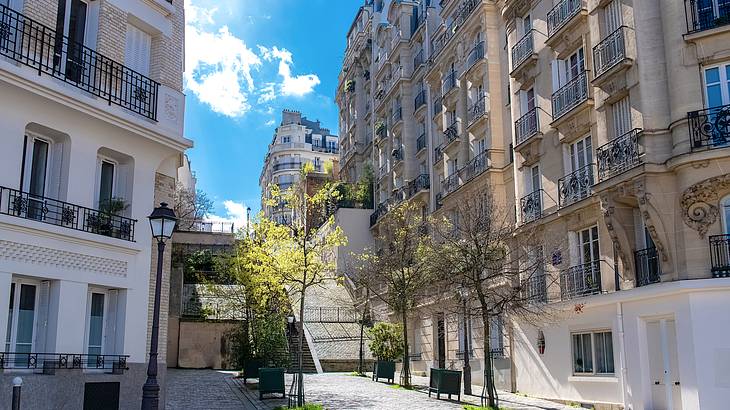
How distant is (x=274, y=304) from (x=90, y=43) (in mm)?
12671

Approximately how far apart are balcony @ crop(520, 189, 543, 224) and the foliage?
8.91 metres

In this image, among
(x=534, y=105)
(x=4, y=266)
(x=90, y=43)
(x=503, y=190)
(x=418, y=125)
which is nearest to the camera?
(x=4, y=266)

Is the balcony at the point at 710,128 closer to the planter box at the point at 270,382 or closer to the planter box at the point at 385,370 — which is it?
the planter box at the point at 270,382

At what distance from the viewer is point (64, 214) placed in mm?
13227

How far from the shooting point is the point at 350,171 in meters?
54.0

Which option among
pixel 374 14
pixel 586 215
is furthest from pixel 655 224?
pixel 374 14

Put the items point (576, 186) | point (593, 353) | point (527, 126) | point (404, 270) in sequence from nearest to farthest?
point (593, 353), point (576, 186), point (527, 126), point (404, 270)

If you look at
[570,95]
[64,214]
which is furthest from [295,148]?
[64,214]

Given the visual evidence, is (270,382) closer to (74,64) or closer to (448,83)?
(74,64)

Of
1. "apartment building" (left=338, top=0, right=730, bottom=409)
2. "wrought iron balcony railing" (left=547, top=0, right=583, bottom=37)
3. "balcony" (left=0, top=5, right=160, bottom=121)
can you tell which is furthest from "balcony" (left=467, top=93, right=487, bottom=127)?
"balcony" (left=0, top=5, right=160, bottom=121)

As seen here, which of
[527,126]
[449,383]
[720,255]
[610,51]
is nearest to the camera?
[720,255]

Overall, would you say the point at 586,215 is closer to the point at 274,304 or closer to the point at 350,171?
the point at 274,304

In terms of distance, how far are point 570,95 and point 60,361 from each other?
15.4 metres

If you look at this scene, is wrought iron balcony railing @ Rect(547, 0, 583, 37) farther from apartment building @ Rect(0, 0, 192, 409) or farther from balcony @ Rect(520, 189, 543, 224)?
apartment building @ Rect(0, 0, 192, 409)
